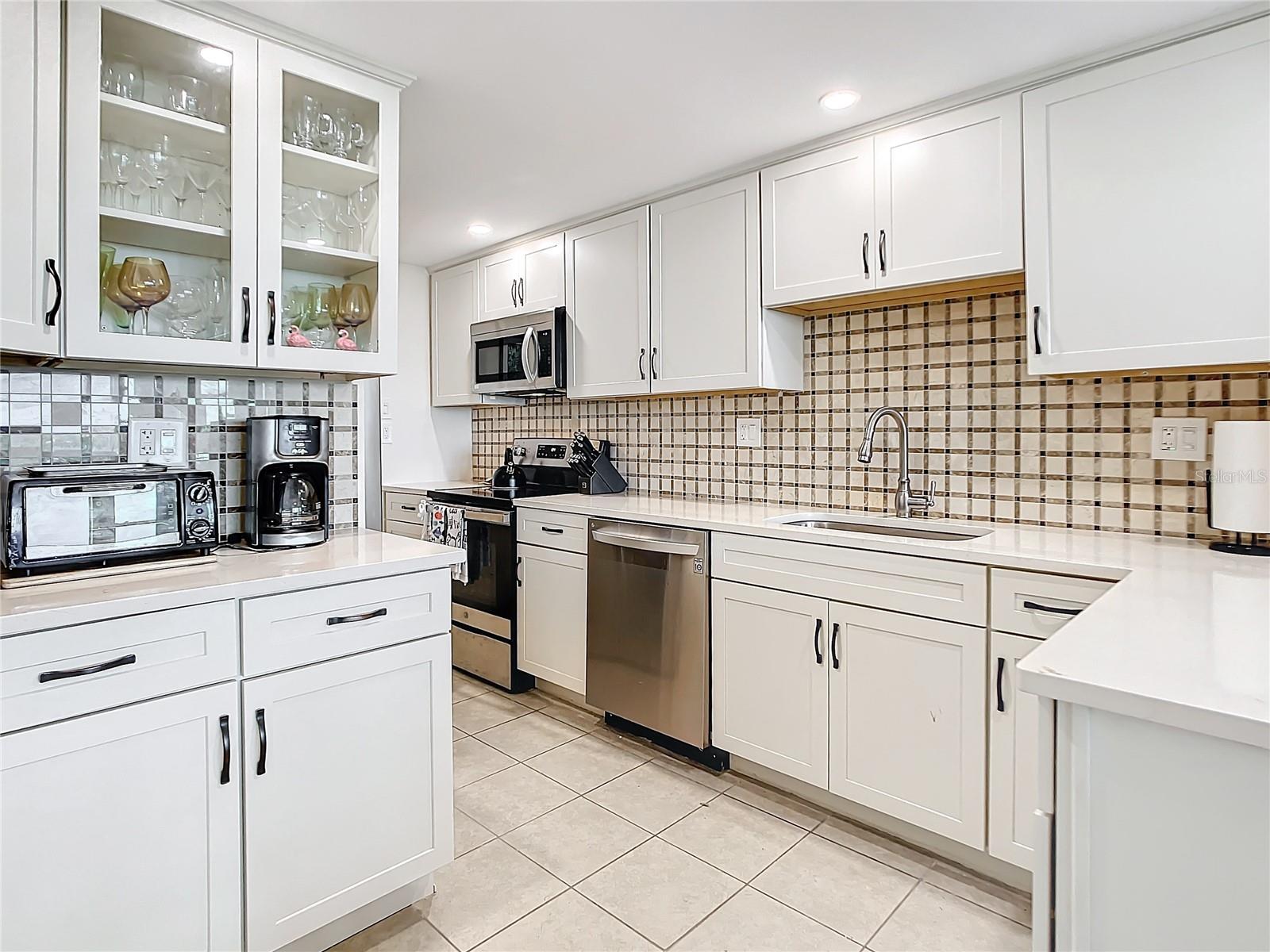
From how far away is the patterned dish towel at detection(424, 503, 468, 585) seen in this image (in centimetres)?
361

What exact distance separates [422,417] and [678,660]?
261 centimetres

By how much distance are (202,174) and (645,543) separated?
1813 mm

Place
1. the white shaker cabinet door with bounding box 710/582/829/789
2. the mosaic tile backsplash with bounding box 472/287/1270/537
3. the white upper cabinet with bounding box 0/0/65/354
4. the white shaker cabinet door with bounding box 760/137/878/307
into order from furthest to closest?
the white shaker cabinet door with bounding box 760/137/878/307 < the white shaker cabinet door with bounding box 710/582/829/789 < the mosaic tile backsplash with bounding box 472/287/1270/537 < the white upper cabinet with bounding box 0/0/65/354

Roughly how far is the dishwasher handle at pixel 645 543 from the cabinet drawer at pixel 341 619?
0.99m

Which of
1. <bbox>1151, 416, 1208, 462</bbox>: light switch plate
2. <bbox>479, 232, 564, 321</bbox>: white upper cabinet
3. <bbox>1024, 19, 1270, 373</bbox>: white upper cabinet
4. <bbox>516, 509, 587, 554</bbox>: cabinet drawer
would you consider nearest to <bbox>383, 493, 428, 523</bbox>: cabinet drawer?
<bbox>516, 509, 587, 554</bbox>: cabinet drawer

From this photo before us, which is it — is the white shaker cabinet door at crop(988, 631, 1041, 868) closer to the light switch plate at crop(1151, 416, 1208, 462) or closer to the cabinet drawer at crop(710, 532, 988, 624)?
the cabinet drawer at crop(710, 532, 988, 624)

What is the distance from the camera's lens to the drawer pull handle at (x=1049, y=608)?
1747mm

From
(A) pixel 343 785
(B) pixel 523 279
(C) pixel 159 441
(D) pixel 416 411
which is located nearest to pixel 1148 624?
(A) pixel 343 785

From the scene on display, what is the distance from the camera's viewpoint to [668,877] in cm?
199

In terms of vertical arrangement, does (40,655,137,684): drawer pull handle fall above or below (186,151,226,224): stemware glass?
below

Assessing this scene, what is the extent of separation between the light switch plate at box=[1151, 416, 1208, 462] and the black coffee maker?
2450 millimetres

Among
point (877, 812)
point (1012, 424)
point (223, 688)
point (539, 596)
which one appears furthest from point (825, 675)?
point (223, 688)

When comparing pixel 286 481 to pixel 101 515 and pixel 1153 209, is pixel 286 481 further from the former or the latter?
pixel 1153 209

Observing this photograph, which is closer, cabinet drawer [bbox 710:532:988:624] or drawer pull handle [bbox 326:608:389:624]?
drawer pull handle [bbox 326:608:389:624]
